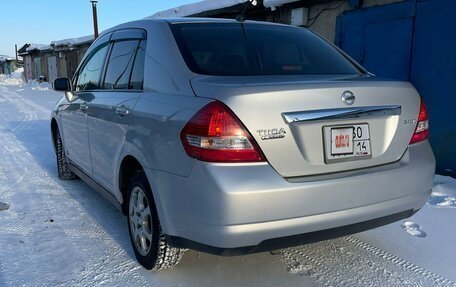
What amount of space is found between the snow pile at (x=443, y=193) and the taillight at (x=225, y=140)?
2.74m

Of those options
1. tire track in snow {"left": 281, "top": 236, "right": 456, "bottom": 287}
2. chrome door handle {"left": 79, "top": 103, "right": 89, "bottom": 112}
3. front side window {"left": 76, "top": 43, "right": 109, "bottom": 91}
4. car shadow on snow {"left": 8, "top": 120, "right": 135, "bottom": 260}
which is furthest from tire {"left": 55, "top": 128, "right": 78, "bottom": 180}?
tire track in snow {"left": 281, "top": 236, "right": 456, "bottom": 287}

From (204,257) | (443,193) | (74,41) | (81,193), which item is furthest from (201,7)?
(74,41)

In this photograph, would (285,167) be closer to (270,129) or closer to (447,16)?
(270,129)

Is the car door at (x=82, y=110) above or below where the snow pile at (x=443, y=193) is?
above

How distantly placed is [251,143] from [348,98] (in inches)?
24.5

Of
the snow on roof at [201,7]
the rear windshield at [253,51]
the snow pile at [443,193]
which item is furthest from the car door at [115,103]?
the snow on roof at [201,7]

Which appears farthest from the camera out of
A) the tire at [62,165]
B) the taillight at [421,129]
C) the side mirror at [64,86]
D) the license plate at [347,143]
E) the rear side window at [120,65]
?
the tire at [62,165]

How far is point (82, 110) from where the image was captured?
3918 mm

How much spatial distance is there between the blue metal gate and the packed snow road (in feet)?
4.30

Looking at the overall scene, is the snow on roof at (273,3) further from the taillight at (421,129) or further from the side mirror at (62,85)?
the taillight at (421,129)

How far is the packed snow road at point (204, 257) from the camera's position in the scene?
2.71 m

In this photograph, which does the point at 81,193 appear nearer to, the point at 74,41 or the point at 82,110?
the point at 82,110

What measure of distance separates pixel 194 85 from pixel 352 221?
1155mm

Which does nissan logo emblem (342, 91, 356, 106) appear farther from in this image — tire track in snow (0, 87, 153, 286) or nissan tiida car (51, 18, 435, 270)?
tire track in snow (0, 87, 153, 286)
